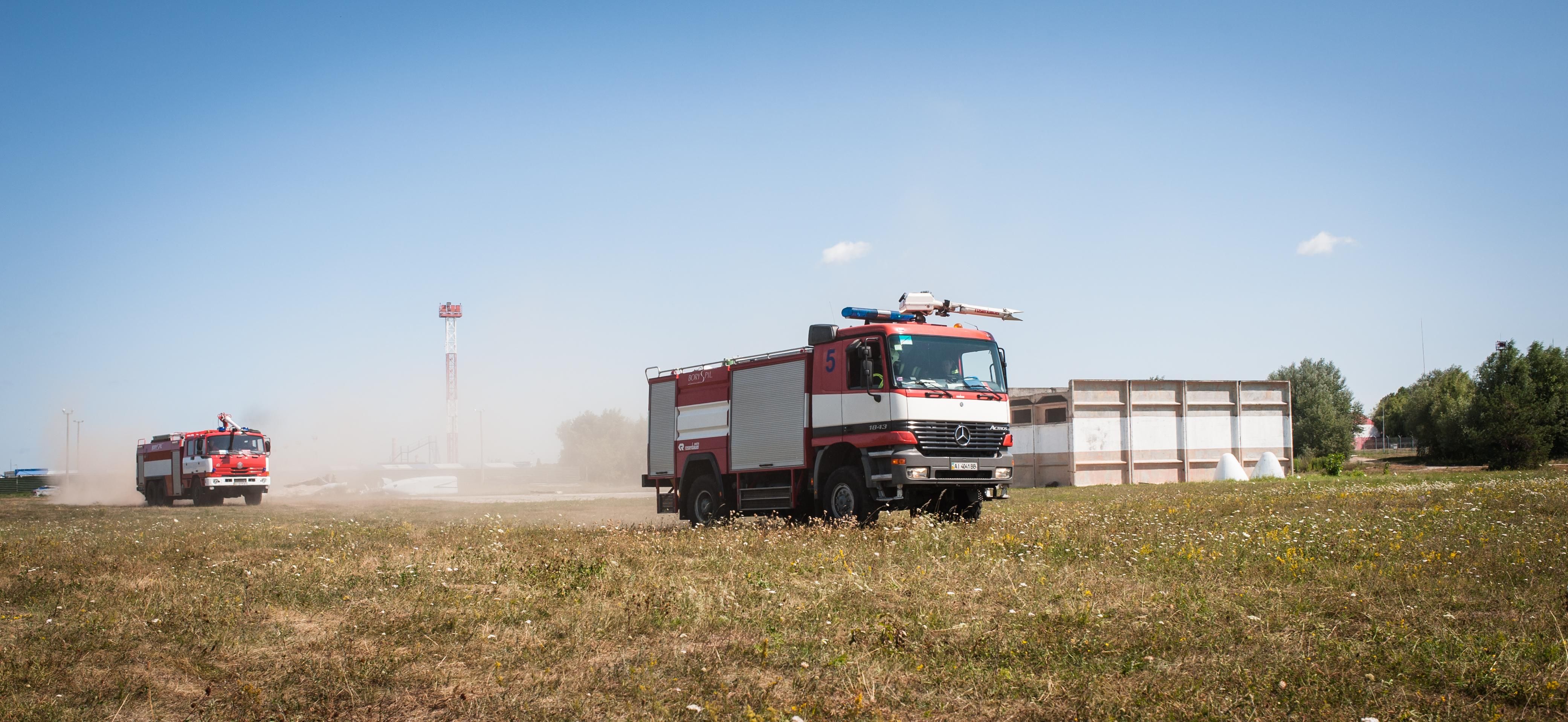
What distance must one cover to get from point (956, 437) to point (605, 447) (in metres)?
75.6

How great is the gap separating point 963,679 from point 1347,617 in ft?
11.0

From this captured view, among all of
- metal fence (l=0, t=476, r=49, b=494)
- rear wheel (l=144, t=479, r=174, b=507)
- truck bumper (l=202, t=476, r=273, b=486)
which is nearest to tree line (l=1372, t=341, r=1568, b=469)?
truck bumper (l=202, t=476, r=273, b=486)

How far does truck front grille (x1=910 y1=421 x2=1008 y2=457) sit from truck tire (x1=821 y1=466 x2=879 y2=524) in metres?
1.17

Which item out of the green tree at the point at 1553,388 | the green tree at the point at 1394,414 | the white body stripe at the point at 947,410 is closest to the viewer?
the white body stripe at the point at 947,410

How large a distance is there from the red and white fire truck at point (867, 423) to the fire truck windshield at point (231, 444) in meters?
28.8

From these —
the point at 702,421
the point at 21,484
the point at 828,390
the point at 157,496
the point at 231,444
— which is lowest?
the point at 21,484

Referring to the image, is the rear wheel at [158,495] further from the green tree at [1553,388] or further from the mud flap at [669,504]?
the green tree at [1553,388]

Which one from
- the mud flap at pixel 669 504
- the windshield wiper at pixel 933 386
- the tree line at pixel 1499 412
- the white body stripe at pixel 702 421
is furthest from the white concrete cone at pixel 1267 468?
the windshield wiper at pixel 933 386

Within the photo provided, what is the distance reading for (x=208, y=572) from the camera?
1185cm

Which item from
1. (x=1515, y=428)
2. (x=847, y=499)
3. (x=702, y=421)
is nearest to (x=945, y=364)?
(x=847, y=499)

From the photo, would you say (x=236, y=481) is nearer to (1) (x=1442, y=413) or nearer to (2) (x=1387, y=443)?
(1) (x=1442, y=413)

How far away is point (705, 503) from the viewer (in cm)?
1903

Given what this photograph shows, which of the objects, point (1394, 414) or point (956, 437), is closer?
point (956, 437)

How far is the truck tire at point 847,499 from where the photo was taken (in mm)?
15320
